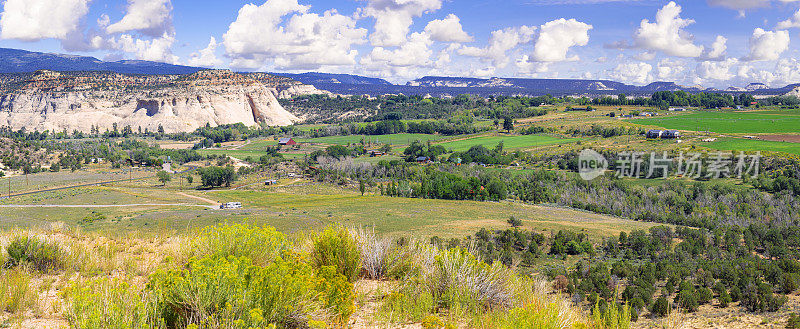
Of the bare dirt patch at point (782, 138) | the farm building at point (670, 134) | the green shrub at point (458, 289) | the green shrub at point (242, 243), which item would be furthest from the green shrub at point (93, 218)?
the bare dirt patch at point (782, 138)

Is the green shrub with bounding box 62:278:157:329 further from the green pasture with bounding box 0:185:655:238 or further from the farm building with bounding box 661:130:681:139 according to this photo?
the farm building with bounding box 661:130:681:139

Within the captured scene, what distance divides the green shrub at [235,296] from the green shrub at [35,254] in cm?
507

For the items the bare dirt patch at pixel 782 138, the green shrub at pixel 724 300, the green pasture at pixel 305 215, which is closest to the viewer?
the green shrub at pixel 724 300

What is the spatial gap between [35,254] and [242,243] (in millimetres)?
4517

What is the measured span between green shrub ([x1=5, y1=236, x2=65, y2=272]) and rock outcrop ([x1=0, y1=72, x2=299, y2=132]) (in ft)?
525

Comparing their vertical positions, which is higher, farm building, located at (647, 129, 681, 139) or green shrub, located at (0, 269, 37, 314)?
green shrub, located at (0, 269, 37, 314)

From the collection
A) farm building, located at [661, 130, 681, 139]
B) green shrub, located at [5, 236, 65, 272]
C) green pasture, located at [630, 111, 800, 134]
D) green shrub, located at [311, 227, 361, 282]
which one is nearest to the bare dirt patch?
green pasture, located at [630, 111, 800, 134]

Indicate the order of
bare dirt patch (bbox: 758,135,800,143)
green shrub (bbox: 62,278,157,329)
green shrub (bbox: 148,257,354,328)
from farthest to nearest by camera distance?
bare dirt patch (bbox: 758,135,800,143), green shrub (bbox: 148,257,354,328), green shrub (bbox: 62,278,157,329)

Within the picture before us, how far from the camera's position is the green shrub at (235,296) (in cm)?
544

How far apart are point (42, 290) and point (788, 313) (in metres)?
18.4

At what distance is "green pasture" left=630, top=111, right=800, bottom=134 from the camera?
9556 centimetres

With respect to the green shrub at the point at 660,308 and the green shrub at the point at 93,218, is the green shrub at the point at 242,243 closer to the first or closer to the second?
the green shrub at the point at 660,308

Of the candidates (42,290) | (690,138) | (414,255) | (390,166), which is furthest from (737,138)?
→ (42,290)

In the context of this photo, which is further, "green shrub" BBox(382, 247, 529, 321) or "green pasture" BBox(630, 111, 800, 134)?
"green pasture" BBox(630, 111, 800, 134)
